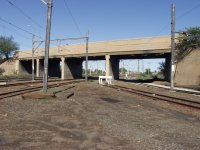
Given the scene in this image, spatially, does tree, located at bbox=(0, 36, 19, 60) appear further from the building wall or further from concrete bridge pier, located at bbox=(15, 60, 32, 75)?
the building wall

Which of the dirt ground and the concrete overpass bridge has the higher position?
the concrete overpass bridge

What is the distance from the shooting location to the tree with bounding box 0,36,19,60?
9356 centimetres

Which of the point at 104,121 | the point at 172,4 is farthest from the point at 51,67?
the point at 104,121

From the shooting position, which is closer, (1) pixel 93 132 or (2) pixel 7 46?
(1) pixel 93 132

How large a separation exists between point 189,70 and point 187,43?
4.22 meters

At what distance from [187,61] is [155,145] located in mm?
36468

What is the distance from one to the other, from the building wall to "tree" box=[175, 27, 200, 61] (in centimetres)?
81

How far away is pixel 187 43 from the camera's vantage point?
4266 cm

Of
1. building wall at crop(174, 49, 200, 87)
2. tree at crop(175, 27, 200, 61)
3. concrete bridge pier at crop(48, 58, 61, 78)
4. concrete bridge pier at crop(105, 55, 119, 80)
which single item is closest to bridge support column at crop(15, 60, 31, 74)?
concrete bridge pier at crop(48, 58, 61, 78)

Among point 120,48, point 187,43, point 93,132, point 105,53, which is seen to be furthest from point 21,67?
point 93,132

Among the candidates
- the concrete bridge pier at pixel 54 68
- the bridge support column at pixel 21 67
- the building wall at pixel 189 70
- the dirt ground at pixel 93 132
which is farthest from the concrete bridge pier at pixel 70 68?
the dirt ground at pixel 93 132

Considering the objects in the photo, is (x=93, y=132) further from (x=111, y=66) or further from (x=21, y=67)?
(x=21, y=67)

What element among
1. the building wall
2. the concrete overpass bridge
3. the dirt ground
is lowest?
the dirt ground

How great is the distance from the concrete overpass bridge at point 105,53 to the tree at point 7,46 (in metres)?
12.3
